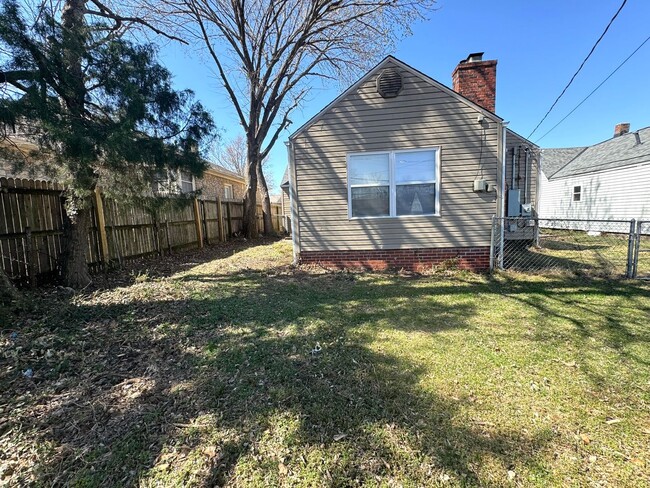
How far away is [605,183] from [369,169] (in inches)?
576

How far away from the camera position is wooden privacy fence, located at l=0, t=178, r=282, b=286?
535 cm

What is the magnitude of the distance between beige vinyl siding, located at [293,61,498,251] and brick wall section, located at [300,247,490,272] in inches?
5.8

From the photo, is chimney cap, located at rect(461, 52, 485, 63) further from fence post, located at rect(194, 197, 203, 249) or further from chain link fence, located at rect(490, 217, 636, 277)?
fence post, located at rect(194, 197, 203, 249)

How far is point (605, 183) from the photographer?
583 inches

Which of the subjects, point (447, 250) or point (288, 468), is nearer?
point (288, 468)

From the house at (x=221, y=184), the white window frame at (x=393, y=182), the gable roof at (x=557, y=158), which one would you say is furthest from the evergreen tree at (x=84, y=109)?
the gable roof at (x=557, y=158)

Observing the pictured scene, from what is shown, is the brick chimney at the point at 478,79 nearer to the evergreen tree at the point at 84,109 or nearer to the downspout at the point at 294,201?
the downspout at the point at 294,201

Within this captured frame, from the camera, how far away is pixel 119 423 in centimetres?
237

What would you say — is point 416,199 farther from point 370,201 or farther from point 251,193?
point 251,193

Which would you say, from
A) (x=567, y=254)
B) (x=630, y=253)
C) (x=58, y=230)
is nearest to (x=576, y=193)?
(x=567, y=254)

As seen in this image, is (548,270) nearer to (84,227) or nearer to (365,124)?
(365,124)

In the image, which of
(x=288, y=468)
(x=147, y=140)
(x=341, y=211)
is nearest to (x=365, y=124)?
(x=341, y=211)

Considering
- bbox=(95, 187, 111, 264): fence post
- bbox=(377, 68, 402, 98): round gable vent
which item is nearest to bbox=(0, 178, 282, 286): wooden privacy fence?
bbox=(95, 187, 111, 264): fence post

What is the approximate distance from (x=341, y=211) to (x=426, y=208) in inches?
77.9
